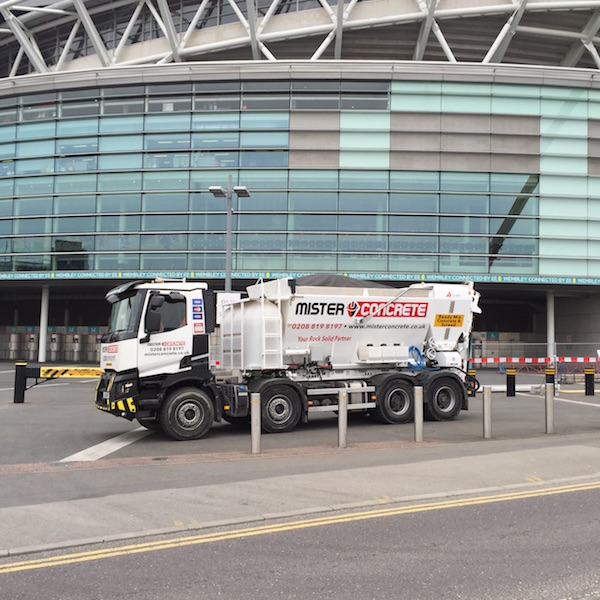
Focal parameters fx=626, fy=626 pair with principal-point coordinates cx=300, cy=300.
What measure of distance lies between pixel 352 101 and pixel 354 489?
30993 millimetres

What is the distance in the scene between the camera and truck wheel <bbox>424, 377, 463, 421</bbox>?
14.0 m

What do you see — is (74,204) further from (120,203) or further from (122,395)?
(122,395)

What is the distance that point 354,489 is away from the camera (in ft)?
24.0

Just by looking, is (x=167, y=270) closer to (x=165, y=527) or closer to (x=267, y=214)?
(x=267, y=214)

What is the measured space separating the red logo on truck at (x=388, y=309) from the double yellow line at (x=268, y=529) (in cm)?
642

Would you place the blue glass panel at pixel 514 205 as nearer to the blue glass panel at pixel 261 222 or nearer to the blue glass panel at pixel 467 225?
the blue glass panel at pixel 467 225

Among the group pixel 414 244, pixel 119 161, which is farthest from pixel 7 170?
pixel 414 244

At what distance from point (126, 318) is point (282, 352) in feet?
10.4

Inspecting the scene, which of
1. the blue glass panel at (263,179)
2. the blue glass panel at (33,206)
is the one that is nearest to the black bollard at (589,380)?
the blue glass panel at (263,179)

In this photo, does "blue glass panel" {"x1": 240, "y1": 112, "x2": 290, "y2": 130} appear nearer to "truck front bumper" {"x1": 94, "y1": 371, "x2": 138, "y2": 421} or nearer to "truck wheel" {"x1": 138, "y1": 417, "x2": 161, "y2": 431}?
"truck wheel" {"x1": 138, "y1": 417, "x2": 161, "y2": 431}

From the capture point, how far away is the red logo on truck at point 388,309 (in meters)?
13.4

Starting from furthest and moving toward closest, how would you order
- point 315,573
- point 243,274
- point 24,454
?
point 243,274
point 24,454
point 315,573

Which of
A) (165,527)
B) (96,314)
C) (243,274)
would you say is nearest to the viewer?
(165,527)

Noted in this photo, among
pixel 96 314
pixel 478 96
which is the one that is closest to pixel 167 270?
pixel 96 314
